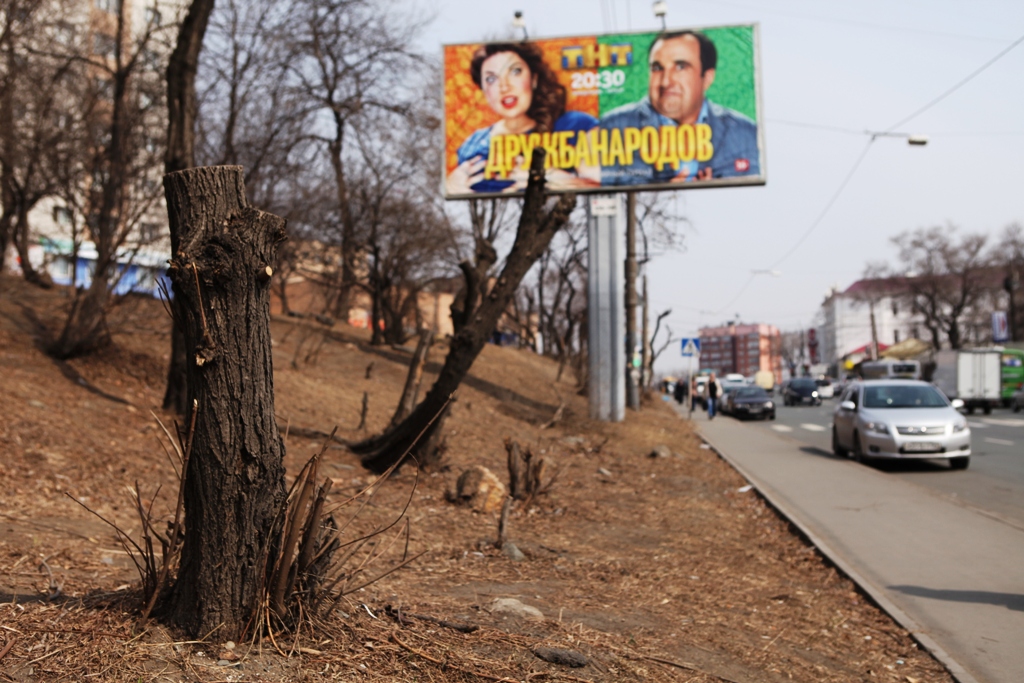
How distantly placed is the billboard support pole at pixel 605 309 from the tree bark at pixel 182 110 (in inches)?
496

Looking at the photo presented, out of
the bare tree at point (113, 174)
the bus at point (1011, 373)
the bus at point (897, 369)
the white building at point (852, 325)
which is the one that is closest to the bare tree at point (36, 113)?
the bare tree at point (113, 174)

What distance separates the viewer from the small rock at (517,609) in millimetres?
5023

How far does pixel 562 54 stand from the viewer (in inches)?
749

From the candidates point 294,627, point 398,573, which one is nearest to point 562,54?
point 398,573

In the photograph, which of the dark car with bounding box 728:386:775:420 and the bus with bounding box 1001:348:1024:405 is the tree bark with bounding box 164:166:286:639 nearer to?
the dark car with bounding box 728:386:775:420

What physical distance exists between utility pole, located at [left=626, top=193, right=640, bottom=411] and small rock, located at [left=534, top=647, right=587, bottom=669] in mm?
23648

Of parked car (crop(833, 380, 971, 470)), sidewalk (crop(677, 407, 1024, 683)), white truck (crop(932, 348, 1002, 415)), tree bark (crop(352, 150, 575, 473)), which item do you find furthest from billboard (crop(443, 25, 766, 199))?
white truck (crop(932, 348, 1002, 415))

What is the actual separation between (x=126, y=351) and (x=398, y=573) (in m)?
8.24

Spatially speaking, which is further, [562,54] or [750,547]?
[562,54]

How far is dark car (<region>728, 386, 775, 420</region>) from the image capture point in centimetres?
3562

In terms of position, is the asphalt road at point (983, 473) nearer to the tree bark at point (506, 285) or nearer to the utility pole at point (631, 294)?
the tree bark at point (506, 285)

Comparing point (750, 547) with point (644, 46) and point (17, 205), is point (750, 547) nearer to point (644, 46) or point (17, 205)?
point (644, 46)

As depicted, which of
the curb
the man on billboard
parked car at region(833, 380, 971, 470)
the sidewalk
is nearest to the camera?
the curb

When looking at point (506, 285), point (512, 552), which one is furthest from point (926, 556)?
point (506, 285)
